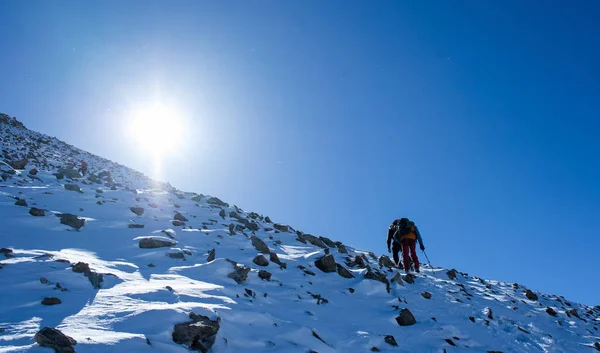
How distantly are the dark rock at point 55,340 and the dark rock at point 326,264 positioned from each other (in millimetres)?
7320

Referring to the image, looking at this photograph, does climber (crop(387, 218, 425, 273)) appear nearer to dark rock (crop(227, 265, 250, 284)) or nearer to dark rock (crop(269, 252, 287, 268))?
dark rock (crop(269, 252, 287, 268))

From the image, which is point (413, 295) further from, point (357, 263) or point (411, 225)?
point (411, 225)

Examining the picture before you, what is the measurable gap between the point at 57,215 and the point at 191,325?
326 inches

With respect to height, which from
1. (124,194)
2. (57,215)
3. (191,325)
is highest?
(124,194)

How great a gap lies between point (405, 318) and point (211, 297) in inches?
166

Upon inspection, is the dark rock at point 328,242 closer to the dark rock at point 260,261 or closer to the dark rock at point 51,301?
the dark rock at point 260,261

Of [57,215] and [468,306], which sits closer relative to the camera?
[468,306]

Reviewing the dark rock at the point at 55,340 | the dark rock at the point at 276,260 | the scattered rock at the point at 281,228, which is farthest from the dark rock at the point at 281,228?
the dark rock at the point at 55,340

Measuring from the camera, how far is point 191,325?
182 inches

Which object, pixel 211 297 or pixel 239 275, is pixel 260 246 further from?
pixel 211 297

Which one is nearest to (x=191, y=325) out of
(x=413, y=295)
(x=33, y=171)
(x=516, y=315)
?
(x=413, y=295)

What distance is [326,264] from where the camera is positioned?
10195 millimetres

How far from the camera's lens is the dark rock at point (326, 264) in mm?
10133

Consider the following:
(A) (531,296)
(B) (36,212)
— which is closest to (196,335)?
(B) (36,212)
